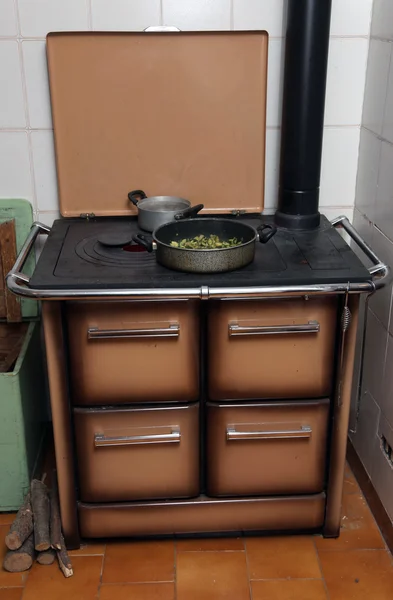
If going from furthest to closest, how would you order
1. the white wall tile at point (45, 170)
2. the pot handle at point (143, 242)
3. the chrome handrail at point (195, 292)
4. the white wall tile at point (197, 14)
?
the white wall tile at point (45, 170) → the white wall tile at point (197, 14) → the pot handle at point (143, 242) → the chrome handrail at point (195, 292)

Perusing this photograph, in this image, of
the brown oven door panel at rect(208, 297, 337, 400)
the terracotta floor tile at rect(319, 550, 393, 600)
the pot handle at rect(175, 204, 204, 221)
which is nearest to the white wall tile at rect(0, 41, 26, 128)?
the pot handle at rect(175, 204, 204, 221)

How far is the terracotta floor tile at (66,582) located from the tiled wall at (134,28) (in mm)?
953

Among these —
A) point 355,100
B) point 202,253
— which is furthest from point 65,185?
point 355,100

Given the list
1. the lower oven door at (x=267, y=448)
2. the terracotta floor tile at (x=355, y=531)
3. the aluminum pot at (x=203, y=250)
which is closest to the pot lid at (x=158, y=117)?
the aluminum pot at (x=203, y=250)

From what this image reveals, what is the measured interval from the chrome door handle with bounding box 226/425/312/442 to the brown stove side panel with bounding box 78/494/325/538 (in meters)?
0.18

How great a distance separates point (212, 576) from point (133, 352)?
0.61 meters

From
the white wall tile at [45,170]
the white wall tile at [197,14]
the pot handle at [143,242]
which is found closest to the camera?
the pot handle at [143,242]

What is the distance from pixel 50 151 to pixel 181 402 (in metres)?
0.81

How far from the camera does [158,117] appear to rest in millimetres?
1986

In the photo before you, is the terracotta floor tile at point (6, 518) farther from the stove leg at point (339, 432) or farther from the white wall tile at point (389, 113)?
the white wall tile at point (389, 113)

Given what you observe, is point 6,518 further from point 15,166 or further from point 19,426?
point 15,166

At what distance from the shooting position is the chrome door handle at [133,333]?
66.7 inches

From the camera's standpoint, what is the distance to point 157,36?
1.91 metres

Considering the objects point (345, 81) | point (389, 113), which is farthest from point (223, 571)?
point (345, 81)
